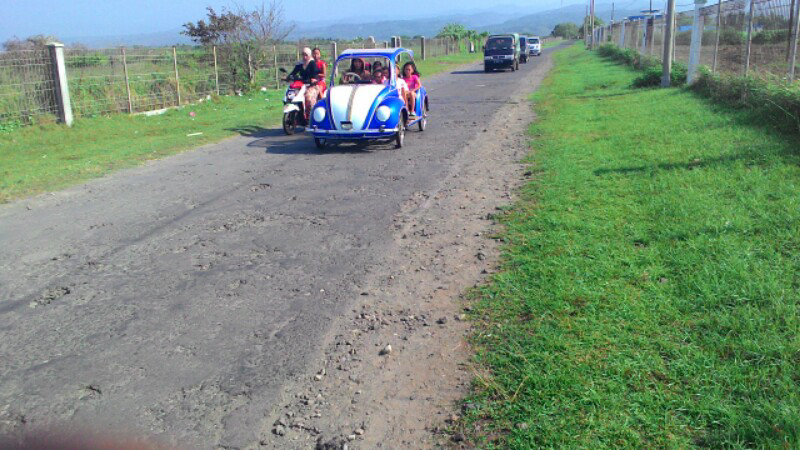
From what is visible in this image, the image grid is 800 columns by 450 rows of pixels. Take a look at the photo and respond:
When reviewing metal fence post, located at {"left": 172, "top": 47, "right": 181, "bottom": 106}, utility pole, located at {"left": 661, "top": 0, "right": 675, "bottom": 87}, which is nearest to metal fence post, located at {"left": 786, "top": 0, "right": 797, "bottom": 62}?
utility pole, located at {"left": 661, "top": 0, "right": 675, "bottom": 87}

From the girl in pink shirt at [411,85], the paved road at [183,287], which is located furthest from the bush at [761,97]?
the girl in pink shirt at [411,85]

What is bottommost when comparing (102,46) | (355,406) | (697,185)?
(355,406)

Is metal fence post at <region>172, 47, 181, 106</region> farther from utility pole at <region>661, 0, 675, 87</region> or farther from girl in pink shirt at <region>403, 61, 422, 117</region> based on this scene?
utility pole at <region>661, 0, 675, 87</region>

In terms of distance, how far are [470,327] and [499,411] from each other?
40.9 inches

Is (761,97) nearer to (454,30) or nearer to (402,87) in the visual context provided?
Answer: (402,87)

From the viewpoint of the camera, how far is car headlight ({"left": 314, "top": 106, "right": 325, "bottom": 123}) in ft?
36.1

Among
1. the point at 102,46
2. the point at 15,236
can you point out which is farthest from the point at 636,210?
the point at 102,46

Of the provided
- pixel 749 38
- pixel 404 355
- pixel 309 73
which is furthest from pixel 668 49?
pixel 404 355

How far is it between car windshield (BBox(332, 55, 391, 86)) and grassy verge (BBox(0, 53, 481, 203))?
3.13 metres

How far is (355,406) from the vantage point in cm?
353

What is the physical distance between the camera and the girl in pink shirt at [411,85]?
12898 mm

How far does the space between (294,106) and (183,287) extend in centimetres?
862

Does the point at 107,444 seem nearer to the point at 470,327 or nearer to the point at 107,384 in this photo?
the point at 107,384

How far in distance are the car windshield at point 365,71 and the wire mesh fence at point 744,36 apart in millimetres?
7075
